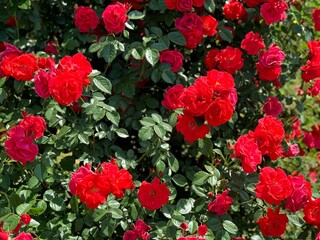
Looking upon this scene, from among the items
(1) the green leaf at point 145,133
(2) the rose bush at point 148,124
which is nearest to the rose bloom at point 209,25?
(2) the rose bush at point 148,124

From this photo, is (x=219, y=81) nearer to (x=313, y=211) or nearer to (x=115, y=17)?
(x=115, y=17)

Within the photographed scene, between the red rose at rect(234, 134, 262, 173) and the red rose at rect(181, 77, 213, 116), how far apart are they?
0.21 meters

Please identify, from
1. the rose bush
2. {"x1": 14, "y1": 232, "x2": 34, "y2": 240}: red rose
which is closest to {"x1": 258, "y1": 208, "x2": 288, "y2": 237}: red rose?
the rose bush

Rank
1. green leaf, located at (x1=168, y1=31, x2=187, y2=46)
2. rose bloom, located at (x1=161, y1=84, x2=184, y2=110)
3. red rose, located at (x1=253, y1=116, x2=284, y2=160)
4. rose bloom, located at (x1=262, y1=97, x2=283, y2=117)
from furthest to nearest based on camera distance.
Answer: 1. rose bloom, located at (x1=262, y1=97, x2=283, y2=117)
2. green leaf, located at (x1=168, y1=31, x2=187, y2=46)
3. rose bloom, located at (x1=161, y1=84, x2=184, y2=110)
4. red rose, located at (x1=253, y1=116, x2=284, y2=160)

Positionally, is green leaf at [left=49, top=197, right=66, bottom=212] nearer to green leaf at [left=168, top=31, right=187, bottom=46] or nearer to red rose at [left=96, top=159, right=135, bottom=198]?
red rose at [left=96, top=159, right=135, bottom=198]

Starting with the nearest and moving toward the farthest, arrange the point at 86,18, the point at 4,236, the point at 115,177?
the point at 4,236, the point at 115,177, the point at 86,18

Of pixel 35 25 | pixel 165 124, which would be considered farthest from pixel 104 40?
pixel 35 25

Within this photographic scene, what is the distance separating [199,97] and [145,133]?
0.83ft

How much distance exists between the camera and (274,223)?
7.04 feet

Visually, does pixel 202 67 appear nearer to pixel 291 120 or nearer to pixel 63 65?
pixel 291 120

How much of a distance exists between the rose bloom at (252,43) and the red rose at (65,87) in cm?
87

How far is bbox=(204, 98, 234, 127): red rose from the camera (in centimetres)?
197

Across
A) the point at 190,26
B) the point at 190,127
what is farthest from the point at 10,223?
the point at 190,26

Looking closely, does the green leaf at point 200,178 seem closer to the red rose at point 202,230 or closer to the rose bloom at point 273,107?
the red rose at point 202,230
